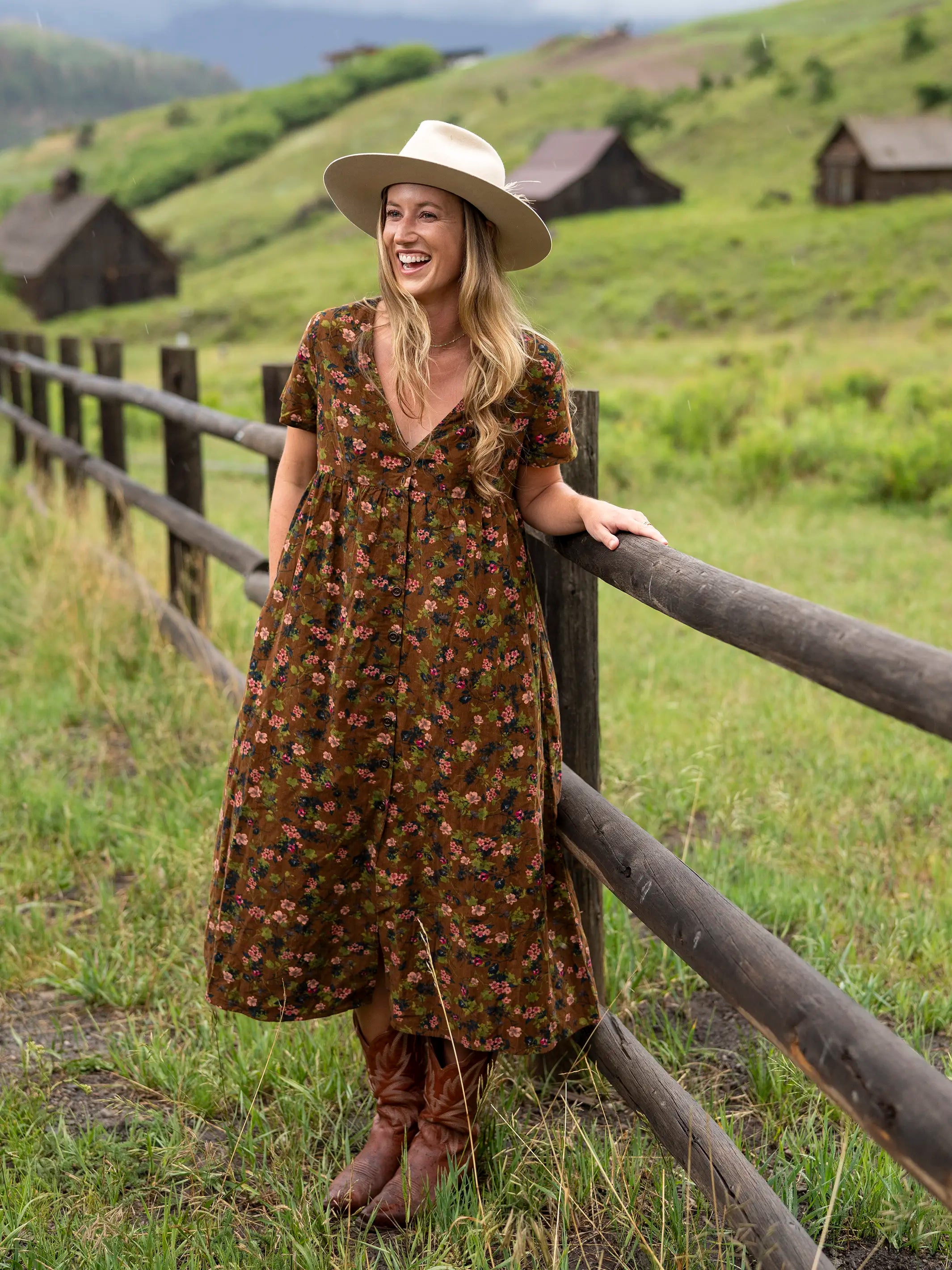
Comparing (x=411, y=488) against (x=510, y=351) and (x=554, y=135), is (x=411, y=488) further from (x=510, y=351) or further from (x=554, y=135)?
(x=554, y=135)

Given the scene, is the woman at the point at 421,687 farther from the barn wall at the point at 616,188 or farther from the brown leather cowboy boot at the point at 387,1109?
the barn wall at the point at 616,188

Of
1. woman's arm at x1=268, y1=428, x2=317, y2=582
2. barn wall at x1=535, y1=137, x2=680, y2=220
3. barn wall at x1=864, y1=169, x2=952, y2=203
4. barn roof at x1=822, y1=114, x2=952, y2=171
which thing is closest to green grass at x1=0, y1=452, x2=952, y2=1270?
woman's arm at x1=268, y1=428, x2=317, y2=582

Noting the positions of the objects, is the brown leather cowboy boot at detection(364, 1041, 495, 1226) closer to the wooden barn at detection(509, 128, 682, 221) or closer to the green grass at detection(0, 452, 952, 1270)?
the green grass at detection(0, 452, 952, 1270)

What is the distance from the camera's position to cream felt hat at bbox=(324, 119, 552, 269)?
2.07 metres

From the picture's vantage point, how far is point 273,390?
376cm

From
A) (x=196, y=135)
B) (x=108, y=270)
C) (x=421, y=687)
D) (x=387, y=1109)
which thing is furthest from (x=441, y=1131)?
(x=196, y=135)

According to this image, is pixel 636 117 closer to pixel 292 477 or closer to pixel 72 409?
pixel 72 409

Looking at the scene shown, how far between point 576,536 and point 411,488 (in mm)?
304

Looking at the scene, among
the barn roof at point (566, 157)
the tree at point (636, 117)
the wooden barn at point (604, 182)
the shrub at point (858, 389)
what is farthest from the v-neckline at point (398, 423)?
the tree at point (636, 117)

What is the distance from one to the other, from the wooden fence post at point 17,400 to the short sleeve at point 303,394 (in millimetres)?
8185

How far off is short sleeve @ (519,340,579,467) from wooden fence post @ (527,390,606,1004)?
6.1 inches

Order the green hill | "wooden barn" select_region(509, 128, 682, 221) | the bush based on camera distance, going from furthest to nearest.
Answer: the bush → "wooden barn" select_region(509, 128, 682, 221) → the green hill

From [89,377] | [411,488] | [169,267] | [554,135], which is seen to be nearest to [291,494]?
[411,488]

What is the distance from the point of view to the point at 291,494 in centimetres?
238
